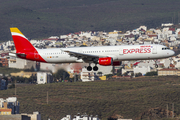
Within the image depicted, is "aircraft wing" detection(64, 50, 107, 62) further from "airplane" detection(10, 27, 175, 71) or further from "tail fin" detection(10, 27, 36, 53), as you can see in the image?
"tail fin" detection(10, 27, 36, 53)

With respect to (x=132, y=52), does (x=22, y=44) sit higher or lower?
higher

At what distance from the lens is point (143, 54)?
63406mm

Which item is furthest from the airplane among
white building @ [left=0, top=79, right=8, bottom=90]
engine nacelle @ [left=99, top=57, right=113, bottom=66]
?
white building @ [left=0, top=79, right=8, bottom=90]

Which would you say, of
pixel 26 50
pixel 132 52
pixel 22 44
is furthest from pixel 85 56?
pixel 22 44

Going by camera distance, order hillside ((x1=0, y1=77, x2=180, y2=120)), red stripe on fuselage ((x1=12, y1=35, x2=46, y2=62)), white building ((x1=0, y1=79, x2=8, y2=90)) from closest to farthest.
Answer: red stripe on fuselage ((x1=12, y1=35, x2=46, y2=62)) → hillside ((x1=0, y1=77, x2=180, y2=120)) → white building ((x1=0, y1=79, x2=8, y2=90))

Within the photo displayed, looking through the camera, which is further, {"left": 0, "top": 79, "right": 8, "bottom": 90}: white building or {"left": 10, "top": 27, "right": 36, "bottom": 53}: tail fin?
{"left": 0, "top": 79, "right": 8, "bottom": 90}: white building

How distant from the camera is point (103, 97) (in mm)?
142875

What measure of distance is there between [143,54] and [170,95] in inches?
3216

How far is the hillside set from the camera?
13000 cm

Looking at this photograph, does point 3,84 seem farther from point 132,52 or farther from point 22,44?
point 132,52

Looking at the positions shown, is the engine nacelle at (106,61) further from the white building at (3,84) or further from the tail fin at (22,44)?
the white building at (3,84)

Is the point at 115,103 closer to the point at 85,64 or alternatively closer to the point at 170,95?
the point at 170,95

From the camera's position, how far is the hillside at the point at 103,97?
427 ft

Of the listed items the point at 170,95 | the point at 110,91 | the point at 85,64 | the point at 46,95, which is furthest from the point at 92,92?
the point at 85,64
